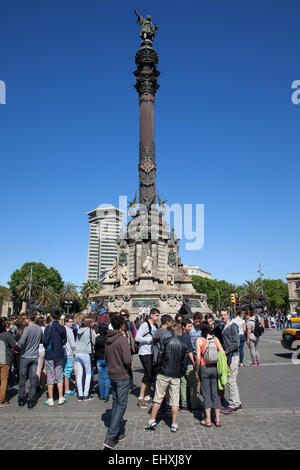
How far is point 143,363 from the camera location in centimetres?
720

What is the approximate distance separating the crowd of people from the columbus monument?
17.1 metres

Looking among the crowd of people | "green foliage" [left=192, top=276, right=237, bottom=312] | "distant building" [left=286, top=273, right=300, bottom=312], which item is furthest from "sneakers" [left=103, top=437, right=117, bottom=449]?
"green foliage" [left=192, top=276, right=237, bottom=312]

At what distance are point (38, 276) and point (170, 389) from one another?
68221 millimetres

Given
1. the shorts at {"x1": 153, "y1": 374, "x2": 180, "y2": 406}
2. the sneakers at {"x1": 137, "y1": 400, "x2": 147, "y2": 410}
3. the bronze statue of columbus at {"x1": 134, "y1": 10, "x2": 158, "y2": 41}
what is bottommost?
the sneakers at {"x1": 137, "y1": 400, "x2": 147, "y2": 410}

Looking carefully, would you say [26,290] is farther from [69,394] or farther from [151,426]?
[151,426]

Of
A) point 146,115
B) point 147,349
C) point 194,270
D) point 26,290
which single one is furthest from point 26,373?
point 194,270

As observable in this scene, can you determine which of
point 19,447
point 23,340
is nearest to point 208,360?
point 19,447

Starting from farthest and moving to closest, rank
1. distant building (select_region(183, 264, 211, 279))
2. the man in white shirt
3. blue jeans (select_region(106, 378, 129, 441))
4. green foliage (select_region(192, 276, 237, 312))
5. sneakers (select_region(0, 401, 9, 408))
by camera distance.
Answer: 1. distant building (select_region(183, 264, 211, 279))
2. green foliage (select_region(192, 276, 237, 312))
3. sneakers (select_region(0, 401, 9, 408))
4. the man in white shirt
5. blue jeans (select_region(106, 378, 129, 441))

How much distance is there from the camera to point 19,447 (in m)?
4.90

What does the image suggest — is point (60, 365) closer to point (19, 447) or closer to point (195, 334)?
point (19, 447)

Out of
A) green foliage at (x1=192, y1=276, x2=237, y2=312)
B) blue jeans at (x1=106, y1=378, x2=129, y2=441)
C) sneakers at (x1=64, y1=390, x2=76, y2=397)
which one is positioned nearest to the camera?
blue jeans at (x1=106, y1=378, x2=129, y2=441)

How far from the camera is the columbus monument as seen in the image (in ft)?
86.8

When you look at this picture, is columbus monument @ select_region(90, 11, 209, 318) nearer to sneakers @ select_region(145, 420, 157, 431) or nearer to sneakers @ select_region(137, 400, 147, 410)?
sneakers @ select_region(137, 400, 147, 410)

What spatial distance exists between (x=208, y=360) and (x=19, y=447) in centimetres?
340
